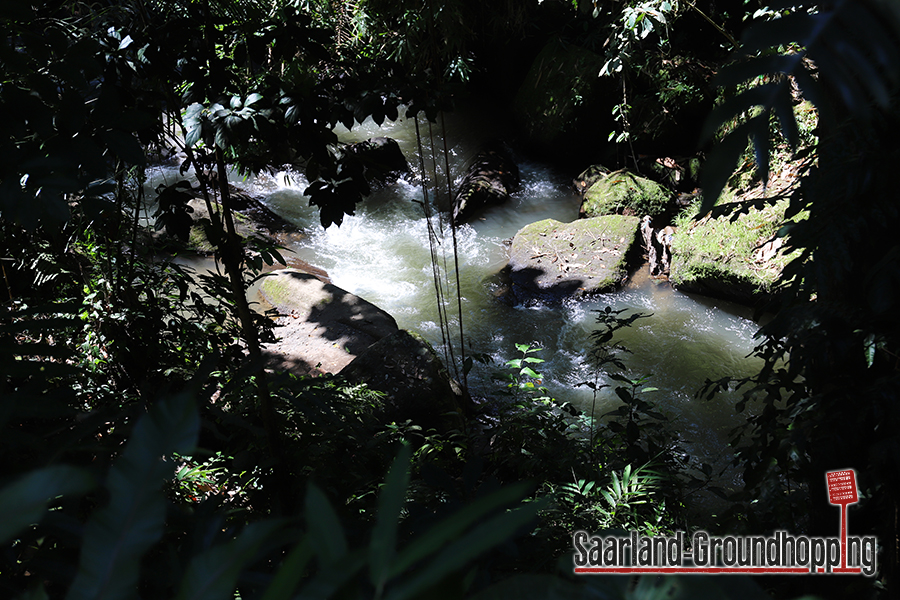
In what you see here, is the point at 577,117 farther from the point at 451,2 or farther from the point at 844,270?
the point at 844,270

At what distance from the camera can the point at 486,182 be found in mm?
7000

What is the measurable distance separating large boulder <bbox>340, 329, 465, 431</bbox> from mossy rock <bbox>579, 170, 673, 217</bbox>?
3604mm

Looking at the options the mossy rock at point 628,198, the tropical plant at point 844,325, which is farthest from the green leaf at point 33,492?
the mossy rock at point 628,198

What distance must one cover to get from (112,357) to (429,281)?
11.3ft

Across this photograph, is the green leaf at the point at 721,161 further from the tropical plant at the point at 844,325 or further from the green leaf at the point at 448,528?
the tropical plant at the point at 844,325

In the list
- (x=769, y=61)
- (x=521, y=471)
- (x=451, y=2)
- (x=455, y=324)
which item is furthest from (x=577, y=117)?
(x=769, y=61)

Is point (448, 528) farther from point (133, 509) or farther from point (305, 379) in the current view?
point (305, 379)

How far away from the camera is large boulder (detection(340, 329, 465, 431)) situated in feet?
10.5

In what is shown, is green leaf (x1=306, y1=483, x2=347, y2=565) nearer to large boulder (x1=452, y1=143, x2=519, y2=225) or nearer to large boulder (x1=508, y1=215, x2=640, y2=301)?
large boulder (x1=508, y1=215, x2=640, y2=301)

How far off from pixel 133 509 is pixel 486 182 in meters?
6.85

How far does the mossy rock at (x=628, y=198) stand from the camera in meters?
6.06

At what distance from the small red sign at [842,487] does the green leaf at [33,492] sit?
1.40 m

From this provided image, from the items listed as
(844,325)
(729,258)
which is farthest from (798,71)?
(729,258)

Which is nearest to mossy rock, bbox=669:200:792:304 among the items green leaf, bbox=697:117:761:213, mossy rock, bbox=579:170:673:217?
mossy rock, bbox=579:170:673:217
